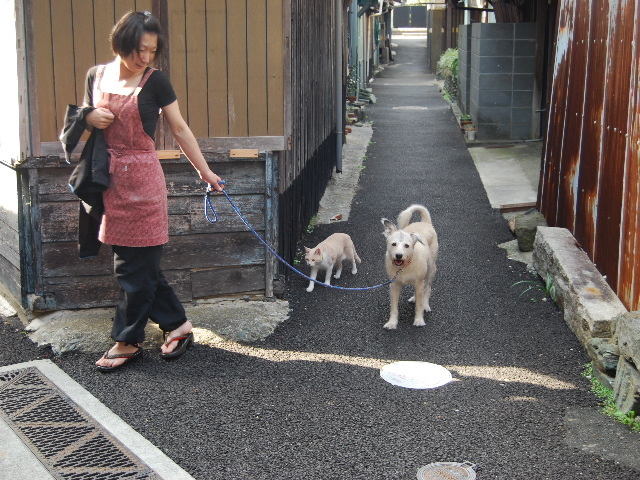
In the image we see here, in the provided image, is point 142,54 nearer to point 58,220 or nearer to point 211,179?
point 211,179

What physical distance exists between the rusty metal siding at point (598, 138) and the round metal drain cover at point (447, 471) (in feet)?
6.55

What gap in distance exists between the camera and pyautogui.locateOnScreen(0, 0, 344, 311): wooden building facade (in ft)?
18.4

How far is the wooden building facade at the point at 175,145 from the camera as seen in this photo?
5617 mm

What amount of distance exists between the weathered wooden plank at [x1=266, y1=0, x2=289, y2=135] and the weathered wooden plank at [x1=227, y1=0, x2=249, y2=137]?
0.18 meters

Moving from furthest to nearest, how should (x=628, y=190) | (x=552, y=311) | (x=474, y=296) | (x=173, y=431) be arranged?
(x=474, y=296), (x=552, y=311), (x=628, y=190), (x=173, y=431)

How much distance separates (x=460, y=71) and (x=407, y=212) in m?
13.6

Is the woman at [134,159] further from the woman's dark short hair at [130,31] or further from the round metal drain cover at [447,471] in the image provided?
the round metal drain cover at [447,471]

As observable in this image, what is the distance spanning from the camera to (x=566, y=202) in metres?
7.63

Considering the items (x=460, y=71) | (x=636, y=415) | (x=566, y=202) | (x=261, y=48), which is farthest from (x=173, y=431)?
(x=460, y=71)

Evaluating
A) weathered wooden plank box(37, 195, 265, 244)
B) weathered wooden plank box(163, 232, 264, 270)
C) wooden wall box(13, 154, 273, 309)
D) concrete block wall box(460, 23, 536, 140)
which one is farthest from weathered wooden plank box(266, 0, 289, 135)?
concrete block wall box(460, 23, 536, 140)

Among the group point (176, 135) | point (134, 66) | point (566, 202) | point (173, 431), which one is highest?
point (134, 66)

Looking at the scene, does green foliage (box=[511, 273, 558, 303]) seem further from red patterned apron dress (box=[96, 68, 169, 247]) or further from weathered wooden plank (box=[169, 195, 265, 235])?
red patterned apron dress (box=[96, 68, 169, 247])

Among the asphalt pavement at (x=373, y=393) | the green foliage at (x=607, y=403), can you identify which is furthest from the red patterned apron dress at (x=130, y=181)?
the green foliage at (x=607, y=403)

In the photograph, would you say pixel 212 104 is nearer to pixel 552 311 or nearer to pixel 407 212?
pixel 407 212
